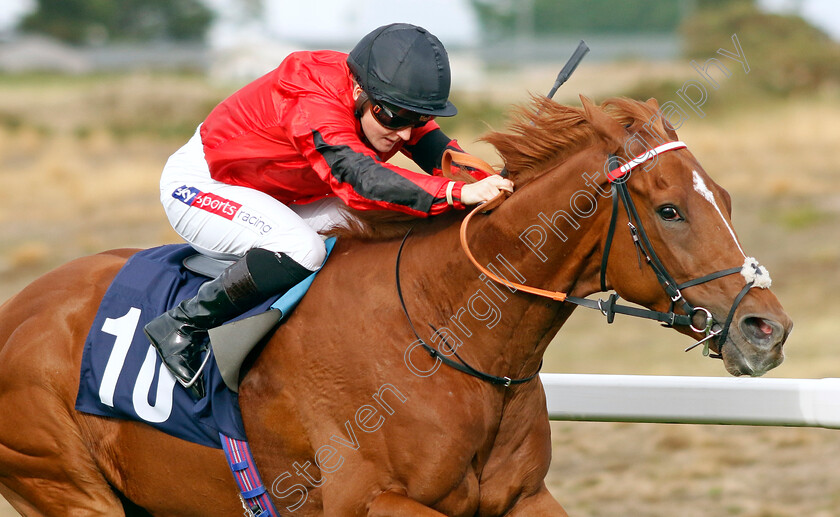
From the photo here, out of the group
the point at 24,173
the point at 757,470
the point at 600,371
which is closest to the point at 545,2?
the point at 24,173

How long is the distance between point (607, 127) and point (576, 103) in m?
1.91

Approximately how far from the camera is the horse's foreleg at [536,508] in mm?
3188

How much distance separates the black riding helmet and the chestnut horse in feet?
0.85

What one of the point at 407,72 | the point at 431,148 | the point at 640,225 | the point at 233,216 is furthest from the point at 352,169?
the point at 640,225

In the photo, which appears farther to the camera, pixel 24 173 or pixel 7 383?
pixel 24 173

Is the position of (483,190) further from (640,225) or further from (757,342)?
(757,342)

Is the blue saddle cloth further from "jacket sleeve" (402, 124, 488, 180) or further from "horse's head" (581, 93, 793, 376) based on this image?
"horse's head" (581, 93, 793, 376)

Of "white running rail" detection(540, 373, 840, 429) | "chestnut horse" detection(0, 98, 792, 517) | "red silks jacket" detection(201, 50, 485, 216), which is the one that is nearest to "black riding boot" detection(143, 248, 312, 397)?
"chestnut horse" detection(0, 98, 792, 517)

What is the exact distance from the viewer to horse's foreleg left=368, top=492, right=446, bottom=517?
9.69ft

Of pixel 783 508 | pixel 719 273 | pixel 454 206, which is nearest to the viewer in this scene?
pixel 719 273

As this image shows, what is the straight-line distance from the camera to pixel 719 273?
2707mm

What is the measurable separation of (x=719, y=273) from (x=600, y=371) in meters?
5.47

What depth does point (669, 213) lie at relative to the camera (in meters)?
2.78

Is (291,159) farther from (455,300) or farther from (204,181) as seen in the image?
(455,300)
